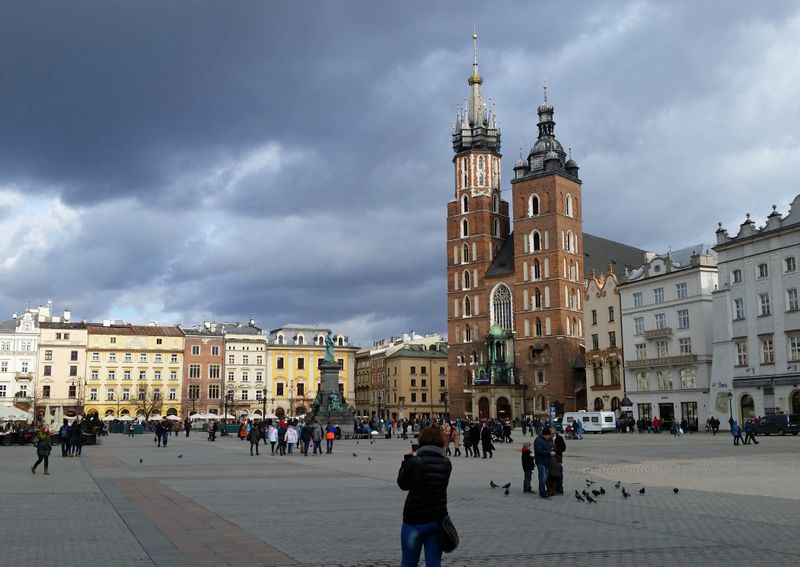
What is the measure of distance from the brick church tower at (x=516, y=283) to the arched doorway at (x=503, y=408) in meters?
0.11

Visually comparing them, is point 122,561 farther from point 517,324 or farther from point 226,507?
point 517,324

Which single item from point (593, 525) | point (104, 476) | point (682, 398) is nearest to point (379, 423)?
point (682, 398)

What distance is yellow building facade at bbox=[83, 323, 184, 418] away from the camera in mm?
103375

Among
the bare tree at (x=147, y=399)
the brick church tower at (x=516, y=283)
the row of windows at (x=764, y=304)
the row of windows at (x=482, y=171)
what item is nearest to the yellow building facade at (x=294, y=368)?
the bare tree at (x=147, y=399)

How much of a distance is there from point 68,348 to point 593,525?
99.7 m

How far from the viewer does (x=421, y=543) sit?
7.26 m

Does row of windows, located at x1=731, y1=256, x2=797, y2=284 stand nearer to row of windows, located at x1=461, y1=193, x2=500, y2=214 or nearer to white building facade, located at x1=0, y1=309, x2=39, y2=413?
row of windows, located at x1=461, y1=193, x2=500, y2=214

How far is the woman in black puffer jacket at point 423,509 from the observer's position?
721cm

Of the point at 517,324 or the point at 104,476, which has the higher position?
the point at 517,324

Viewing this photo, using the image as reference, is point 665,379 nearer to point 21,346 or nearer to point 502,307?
point 502,307

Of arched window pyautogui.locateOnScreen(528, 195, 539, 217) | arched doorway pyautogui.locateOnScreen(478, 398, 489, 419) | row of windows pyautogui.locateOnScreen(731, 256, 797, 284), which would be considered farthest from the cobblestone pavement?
arched window pyautogui.locateOnScreen(528, 195, 539, 217)

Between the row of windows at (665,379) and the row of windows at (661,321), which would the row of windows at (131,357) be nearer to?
the row of windows at (661,321)

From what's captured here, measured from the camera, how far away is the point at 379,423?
64.2 meters

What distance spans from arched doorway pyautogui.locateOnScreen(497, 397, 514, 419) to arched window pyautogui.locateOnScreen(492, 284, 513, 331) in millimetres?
8776
